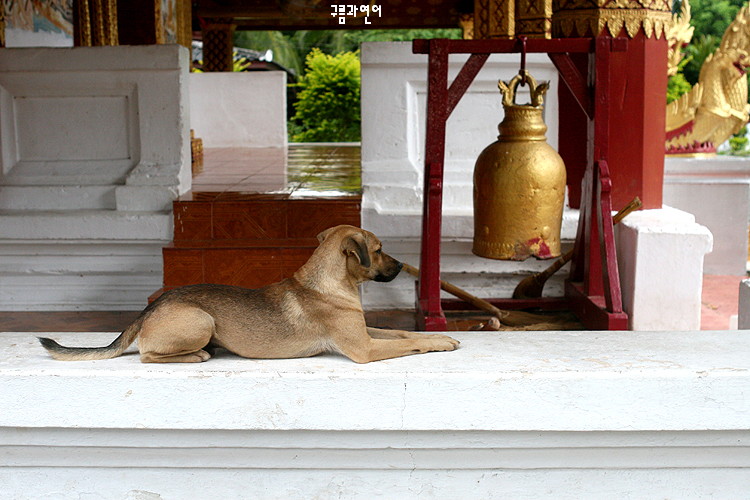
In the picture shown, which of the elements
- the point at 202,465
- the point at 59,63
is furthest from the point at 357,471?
the point at 59,63

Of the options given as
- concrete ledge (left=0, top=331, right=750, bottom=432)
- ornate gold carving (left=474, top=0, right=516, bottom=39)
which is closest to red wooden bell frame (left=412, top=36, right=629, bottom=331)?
concrete ledge (left=0, top=331, right=750, bottom=432)

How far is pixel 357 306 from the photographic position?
2.42 meters

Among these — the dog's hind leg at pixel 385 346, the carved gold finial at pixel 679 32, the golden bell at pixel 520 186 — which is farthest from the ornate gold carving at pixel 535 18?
the dog's hind leg at pixel 385 346

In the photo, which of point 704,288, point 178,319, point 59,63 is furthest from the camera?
point 704,288

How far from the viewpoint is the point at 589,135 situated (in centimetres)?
369

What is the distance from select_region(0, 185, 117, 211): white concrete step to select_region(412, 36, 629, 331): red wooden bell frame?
7.59ft

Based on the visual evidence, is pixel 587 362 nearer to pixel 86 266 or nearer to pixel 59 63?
pixel 86 266

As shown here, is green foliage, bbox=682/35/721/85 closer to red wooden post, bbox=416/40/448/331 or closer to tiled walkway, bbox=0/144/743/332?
tiled walkway, bbox=0/144/743/332

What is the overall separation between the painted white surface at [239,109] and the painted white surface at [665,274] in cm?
848

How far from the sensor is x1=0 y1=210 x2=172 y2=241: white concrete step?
190 inches

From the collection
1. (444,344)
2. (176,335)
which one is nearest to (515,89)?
(444,344)

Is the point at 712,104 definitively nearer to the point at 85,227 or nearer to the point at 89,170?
the point at 89,170

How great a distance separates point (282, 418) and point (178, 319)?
414 mm

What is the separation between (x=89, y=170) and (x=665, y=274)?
3420 mm
